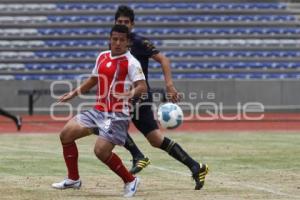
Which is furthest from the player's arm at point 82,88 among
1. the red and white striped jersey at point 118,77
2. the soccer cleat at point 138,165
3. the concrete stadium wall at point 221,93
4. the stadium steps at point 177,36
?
the stadium steps at point 177,36

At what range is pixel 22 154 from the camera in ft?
47.0

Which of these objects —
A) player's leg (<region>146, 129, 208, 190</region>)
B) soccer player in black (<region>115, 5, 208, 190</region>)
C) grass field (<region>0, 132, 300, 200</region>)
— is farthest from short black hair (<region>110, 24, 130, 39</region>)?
grass field (<region>0, 132, 300, 200</region>)

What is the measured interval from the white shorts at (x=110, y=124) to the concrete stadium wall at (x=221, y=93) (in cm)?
1987

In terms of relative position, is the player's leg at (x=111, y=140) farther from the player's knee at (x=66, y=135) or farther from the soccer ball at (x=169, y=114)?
the soccer ball at (x=169, y=114)

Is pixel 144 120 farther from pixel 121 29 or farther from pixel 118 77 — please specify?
pixel 121 29

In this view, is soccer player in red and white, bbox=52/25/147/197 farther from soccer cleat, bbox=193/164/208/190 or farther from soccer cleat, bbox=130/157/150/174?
soccer cleat, bbox=130/157/150/174

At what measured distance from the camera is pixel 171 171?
11.8 meters

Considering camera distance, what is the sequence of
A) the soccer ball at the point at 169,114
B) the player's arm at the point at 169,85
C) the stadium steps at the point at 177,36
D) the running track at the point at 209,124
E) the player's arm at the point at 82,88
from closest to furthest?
1. the player's arm at the point at 82,88
2. the player's arm at the point at 169,85
3. the soccer ball at the point at 169,114
4. the running track at the point at 209,124
5. the stadium steps at the point at 177,36

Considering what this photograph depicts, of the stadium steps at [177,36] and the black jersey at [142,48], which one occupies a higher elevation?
the black jersey at [142,48]

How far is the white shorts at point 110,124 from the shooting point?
29.6ft

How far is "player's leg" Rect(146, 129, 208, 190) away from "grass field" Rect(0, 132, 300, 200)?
0.15 metres

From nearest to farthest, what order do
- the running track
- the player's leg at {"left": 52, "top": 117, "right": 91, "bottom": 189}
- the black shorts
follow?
the player's leg at {"left": 52, "top": 117, "right": 91, "bottom": 189} < the black shorts < the running track

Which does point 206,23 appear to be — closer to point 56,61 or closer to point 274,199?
point 56,61

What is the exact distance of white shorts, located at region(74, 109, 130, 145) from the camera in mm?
9008
